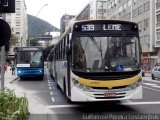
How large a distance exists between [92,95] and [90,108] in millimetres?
1742

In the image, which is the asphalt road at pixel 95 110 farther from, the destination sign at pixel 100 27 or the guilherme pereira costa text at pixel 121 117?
the destination sign at pixel 100 27

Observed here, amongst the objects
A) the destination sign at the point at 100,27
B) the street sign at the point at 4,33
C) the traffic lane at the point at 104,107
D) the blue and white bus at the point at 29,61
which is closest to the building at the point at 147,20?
the blue and white bus at the point at 29,61

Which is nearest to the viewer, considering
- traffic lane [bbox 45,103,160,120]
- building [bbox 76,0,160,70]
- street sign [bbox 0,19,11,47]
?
street sign [bbox 0,19,11,47]

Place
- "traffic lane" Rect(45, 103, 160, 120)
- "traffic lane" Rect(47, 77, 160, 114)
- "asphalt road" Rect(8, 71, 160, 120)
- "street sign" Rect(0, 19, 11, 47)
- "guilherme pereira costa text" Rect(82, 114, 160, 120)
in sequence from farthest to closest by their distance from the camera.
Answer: "traffic lane" Rect(47, 77, 160, 114)
"traffic lane" Rect(45, 103, 160, 120)
"asphalt road" Rect(8, 71, 160, 120)
"guilherme pereira costa text" Rect(82, 114, 160, 120)
"street sign" Rect(0, 19, 11, 47)

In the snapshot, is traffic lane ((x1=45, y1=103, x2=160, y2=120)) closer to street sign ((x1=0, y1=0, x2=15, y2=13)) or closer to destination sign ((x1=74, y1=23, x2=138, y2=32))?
destination sign ((x1=74, y1=23, x2=138, y2=32))

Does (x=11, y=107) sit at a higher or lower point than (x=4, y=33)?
lower

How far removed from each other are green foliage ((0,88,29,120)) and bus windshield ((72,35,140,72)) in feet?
7.41

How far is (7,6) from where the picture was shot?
782cm

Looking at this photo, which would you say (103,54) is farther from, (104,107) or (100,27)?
(104,107)

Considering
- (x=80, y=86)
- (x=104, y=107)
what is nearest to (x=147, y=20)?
(x=104, y=107)

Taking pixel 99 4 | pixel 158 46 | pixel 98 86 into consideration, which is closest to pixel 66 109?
pixel 98 86

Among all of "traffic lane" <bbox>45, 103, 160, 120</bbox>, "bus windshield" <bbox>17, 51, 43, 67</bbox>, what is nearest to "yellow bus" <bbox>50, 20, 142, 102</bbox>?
"traffic lane" <bbox>45, 103, 160, 120</bbox>

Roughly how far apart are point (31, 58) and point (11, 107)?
21.9m

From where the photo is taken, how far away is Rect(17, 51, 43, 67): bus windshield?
32.0 m
